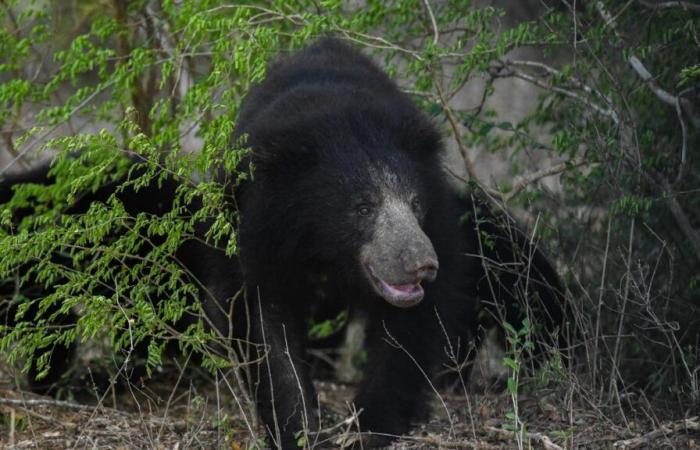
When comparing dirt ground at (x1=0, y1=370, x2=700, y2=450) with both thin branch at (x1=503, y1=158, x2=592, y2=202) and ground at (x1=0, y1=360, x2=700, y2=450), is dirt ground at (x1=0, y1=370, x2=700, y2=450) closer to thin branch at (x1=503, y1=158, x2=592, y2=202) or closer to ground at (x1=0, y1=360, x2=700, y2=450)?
ground at (x1=0, y1=360, x2=700, y2=450)

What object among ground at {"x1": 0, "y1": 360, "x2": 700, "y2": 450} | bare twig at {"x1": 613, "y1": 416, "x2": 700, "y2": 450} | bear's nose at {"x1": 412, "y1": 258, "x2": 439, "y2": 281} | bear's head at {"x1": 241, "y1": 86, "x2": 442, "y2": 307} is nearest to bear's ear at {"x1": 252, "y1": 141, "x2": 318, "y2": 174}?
bear's head at {"x1": 241, "y1": 86, "x2": 442, "y2": 307}

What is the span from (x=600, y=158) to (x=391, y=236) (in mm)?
1400

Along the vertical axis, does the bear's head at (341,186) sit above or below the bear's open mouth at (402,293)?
above

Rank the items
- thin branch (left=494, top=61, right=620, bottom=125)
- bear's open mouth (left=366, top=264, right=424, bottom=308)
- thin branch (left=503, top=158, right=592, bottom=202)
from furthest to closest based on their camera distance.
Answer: thin branch (left=503, top=158, right=592, bottom=202) < thin branch (left=494, top=61, right=620, bottom=125) < bear's open mouth (left=366, top=264, right=424, bottom=308)

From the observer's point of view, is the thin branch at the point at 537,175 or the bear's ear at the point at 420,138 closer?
the bear's ear at the point at 420,138

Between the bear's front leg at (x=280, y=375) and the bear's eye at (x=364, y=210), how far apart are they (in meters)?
0.61

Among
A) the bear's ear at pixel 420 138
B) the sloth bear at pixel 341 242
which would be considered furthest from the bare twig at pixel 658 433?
the bear's ear at pixel 420 138

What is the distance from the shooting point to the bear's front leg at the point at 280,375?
15.8ft

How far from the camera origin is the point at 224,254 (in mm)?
5090

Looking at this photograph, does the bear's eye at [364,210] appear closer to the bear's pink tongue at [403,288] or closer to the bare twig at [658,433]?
the bear's pink tongue at [403,288]

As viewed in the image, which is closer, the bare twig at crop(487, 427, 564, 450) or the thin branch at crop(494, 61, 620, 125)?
the bare twig at crop(487, 427, 564, 450)

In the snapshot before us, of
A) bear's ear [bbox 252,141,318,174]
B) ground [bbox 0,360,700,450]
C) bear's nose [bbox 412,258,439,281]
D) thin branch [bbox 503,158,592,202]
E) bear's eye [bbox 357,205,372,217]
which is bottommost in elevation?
ground [bbox 0,360,700,450]

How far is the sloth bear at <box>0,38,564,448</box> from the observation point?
4.73 m

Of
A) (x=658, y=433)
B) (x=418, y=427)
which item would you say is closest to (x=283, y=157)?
(x=418, y=427)
